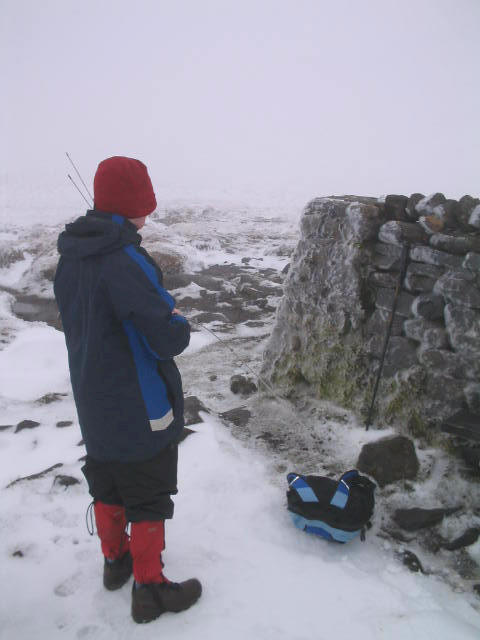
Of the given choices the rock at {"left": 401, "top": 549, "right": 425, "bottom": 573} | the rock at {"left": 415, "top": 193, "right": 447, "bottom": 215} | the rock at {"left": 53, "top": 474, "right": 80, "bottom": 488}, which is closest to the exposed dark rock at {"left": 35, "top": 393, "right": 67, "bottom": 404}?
the rock at {"left": 53, "top": 474, "right": 80, "bottom": 488}

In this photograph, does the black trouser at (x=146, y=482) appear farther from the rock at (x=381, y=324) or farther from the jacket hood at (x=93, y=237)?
the rock at (x=381, y=324)

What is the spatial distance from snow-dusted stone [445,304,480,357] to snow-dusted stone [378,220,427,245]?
717mm

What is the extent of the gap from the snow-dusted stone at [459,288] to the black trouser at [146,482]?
2.73m

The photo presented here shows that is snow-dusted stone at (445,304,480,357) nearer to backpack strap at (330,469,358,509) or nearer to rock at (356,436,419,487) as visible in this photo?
rock at (356,436,419,487)

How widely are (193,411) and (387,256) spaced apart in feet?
8.82

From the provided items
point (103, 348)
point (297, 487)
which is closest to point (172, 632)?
point (297, 487)

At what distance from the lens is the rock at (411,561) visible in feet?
9.96

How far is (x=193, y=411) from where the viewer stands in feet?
16.4

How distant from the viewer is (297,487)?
3318 mm

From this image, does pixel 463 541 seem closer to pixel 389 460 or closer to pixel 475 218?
pixel 389 460

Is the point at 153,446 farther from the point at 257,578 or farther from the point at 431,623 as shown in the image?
the point at 431,623

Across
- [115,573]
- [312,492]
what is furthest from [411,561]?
[115,573]

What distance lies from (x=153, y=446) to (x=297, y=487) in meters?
1.50

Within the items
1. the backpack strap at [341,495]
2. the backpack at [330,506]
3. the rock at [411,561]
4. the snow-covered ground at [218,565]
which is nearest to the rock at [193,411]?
the snow-covered ground at [218,565]
